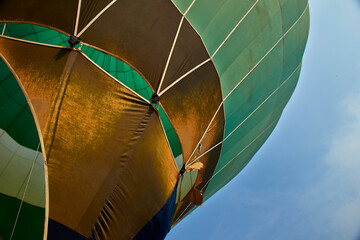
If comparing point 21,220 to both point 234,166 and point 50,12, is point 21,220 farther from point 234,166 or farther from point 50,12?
point 234,166

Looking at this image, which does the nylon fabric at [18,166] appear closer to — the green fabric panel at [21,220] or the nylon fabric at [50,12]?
the green fabric panel at [21,220]

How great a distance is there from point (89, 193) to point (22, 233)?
1718mm

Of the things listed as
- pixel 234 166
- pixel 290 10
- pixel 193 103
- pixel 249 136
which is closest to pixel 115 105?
pixel 193 103

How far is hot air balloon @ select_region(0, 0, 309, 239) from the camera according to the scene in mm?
4328

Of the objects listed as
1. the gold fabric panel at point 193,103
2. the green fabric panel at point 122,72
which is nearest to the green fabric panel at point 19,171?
the gold fabric panel at point 193,103

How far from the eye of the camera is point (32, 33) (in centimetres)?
736

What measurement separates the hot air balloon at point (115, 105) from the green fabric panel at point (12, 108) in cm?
2

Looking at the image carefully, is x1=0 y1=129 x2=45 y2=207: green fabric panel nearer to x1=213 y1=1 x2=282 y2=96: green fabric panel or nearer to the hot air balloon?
the hot air balloon

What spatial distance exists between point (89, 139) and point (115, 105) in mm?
552

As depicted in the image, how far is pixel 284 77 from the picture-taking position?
7.98 meters

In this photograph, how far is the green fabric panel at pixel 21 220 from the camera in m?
5.29

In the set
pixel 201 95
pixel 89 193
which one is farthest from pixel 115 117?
pixel 201 95

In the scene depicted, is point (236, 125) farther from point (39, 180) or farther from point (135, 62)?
point (39, 180)

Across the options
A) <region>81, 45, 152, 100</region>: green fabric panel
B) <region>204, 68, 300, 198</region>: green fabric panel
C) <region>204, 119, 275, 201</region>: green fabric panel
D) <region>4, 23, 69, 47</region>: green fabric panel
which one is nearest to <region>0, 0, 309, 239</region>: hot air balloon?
<region>204, 68, 300, 198</region>: green fabric panel
